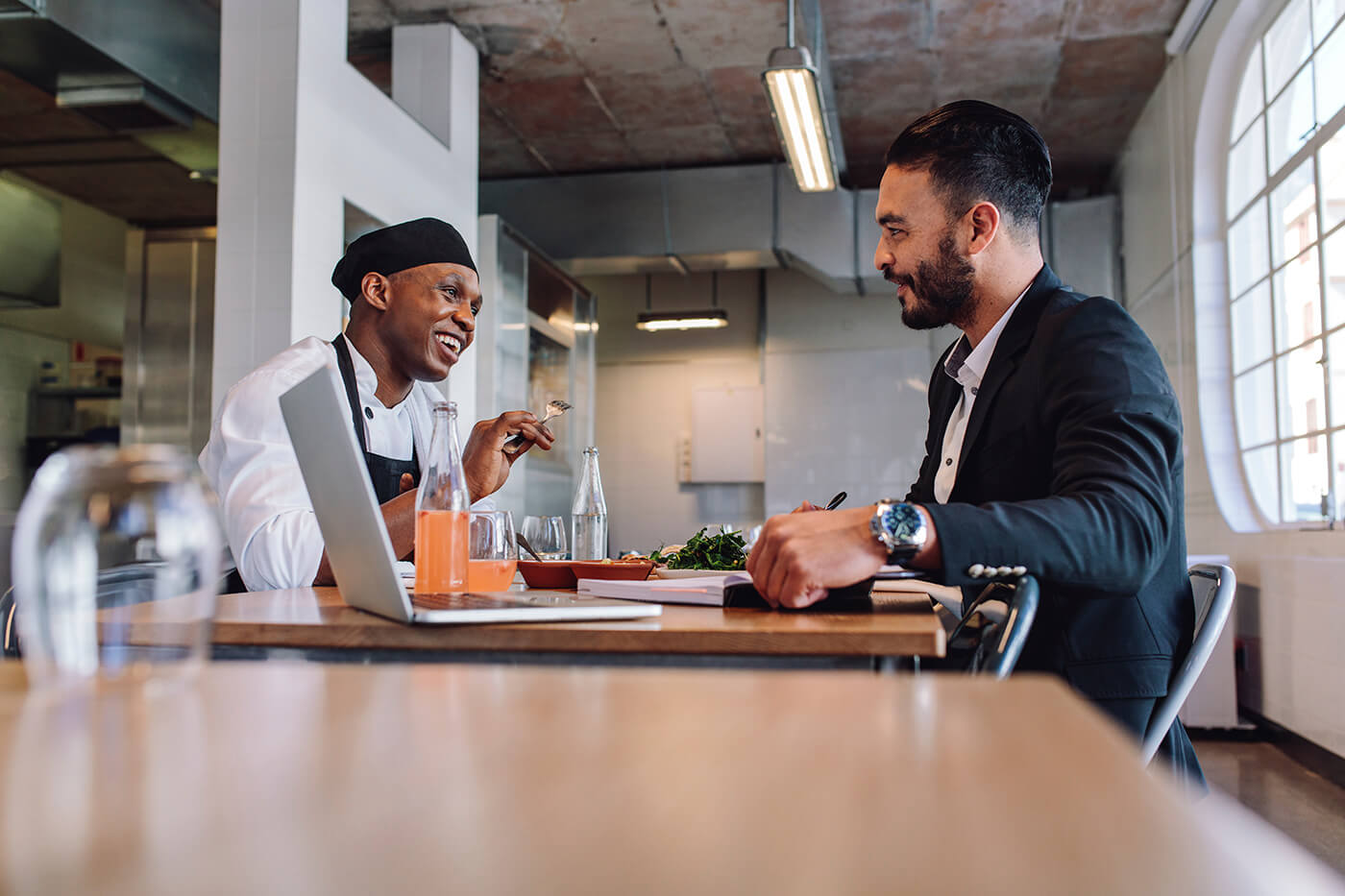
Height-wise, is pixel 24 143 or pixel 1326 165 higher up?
pixel 24 143

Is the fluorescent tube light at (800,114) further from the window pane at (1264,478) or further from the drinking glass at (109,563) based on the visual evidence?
the drinking glass at (109,563)

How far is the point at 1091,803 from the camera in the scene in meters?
0.35

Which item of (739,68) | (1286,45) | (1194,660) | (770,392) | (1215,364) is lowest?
(1194,660)

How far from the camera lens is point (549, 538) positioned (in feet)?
5.79

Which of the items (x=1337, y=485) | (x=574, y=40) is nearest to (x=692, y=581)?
(x=1337, y=485)

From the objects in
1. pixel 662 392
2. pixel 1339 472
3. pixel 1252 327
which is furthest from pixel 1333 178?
pixel 662 392

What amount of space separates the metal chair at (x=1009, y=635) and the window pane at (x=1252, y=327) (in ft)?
13.8

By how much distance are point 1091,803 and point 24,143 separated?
7.19 m

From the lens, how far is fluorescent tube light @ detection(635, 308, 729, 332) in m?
8.62

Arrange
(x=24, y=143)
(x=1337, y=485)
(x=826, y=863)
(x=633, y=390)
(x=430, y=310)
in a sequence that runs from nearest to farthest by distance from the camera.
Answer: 1. (x=826, y=863)
2. (x=430, y=310)
3. (x=1337, y=485)
4. (x=24, y=143)
5. (x=633, y=390)

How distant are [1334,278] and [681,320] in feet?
17.8

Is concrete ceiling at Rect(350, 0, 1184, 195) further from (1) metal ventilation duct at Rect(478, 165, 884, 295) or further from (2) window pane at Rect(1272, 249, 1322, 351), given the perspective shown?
(2) window pane at Rect(1272, 249, 1322, 351)

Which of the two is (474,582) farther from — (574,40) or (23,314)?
(23,314)

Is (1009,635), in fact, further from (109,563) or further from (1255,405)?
(1255,405)
